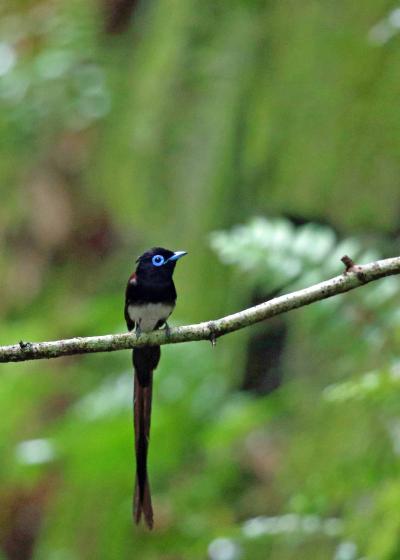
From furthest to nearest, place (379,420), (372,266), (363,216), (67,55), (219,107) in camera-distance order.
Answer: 1. (67,55)
2. (219,107)
3. (379,420)
4. (363,216)
5. (372,266)

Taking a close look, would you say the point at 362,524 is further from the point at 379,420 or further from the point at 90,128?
the point at 90,128

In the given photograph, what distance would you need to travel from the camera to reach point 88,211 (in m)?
6.87

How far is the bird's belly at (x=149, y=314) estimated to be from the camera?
2889mm

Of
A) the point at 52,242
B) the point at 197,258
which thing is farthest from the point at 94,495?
the point at 52,242

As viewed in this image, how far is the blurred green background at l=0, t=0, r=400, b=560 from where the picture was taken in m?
2.94

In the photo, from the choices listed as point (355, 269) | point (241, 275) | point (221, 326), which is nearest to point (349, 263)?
point (355, 269)

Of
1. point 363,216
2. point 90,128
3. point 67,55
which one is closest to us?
point 363,216

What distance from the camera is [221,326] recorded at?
6.90 feet

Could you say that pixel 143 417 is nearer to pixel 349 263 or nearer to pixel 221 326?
pixel 221 326

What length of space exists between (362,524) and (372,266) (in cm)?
125

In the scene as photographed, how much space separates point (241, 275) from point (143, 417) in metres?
0.85

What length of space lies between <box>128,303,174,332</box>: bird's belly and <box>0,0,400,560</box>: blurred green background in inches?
12.0

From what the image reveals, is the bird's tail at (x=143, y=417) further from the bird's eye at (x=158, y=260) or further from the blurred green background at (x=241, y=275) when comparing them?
the blurred green background at (x=241, y=275)

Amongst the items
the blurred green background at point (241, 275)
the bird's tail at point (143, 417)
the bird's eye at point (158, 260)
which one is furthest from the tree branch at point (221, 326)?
the bird's eye at point (158, 260)
